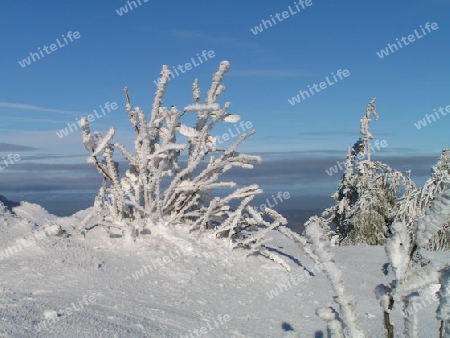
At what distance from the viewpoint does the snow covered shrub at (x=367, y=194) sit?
1127cm

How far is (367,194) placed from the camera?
11.4 m

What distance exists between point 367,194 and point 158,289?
805 centimetres

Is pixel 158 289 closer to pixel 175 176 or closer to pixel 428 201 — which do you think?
pixel 175 176

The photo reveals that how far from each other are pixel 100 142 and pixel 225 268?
2104 mm

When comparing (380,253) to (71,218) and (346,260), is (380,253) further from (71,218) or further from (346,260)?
(71,218)

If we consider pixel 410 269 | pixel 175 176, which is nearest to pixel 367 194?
pixel 175 176

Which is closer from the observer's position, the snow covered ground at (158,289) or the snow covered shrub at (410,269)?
the snow covered shrub at (410,269)

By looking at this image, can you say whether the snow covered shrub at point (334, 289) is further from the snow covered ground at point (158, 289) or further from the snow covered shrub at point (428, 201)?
the snow covered shrub at point (428, 201)

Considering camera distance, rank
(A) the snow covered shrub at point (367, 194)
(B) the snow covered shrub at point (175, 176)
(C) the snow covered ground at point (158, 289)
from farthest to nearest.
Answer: (A) the snow covered shrub at point (367, 194) → (B) the snow covered shrub at point (175, 176) → (C) the snow covered ground at point (158, 289)

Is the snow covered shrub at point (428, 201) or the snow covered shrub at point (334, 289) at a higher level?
the snow covered shrub at point (428, 201)

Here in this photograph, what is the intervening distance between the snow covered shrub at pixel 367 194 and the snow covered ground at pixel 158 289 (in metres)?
5.02

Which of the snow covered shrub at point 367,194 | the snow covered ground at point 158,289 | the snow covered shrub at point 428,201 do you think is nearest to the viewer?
the snow covered ground at point 158,289

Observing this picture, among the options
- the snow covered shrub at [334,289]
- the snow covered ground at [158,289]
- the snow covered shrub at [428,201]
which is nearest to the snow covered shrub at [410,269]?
the snow covered shrub at [334,289]

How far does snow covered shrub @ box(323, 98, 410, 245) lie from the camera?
11.3 m
